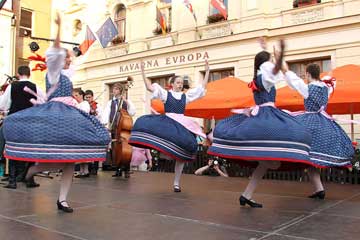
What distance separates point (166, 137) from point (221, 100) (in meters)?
3.36

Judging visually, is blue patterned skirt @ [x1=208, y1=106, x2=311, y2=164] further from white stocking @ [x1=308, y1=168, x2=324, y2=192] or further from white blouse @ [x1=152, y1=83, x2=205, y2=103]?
white blouse @ [x1=152, y1=83, x2=205, y2=103]

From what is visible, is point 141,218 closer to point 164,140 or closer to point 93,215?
point 93,215

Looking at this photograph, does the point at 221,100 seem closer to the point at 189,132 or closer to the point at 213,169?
the point at 213,169

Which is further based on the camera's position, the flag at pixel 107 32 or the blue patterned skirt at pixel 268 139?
the flag at pixel 107 32

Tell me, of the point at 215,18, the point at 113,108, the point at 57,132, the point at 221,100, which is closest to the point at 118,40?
the point at 215,18

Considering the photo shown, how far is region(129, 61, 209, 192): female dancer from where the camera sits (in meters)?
5.63

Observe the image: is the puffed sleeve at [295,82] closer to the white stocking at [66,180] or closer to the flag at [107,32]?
the white stocking at [66,180]

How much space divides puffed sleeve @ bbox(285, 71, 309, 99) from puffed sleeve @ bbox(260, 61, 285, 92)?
0.47 ft

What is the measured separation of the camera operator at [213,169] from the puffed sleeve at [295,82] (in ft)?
15.7

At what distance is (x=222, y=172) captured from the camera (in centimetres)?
955

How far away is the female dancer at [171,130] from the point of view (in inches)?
222

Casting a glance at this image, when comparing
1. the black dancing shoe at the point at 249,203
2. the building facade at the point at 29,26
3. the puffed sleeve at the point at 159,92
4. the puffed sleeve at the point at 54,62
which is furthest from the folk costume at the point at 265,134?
the building facade at the point at 29,26

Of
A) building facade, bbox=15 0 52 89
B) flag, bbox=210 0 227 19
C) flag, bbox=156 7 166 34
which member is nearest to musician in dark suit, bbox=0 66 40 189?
flag, bbox=210 0 227 19

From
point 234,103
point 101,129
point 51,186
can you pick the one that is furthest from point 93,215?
point 234,103
